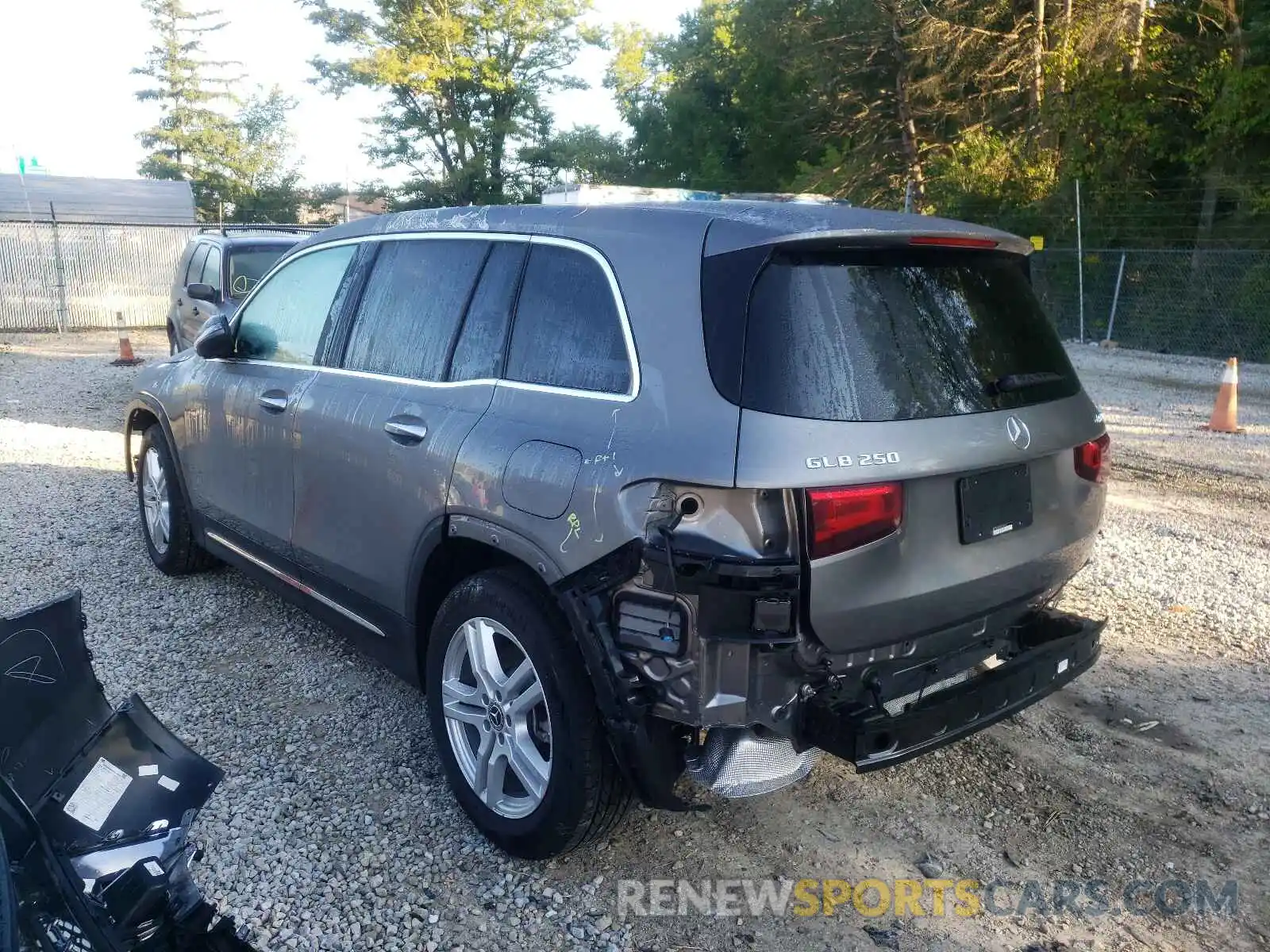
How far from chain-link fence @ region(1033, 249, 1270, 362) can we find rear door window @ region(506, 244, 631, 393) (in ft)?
47.3

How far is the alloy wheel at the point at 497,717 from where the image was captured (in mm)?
2992

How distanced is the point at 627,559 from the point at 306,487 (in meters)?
1.92

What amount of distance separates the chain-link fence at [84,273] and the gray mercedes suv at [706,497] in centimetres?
2027

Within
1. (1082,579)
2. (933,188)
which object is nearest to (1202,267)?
(933,188)

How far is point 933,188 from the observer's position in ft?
78.7

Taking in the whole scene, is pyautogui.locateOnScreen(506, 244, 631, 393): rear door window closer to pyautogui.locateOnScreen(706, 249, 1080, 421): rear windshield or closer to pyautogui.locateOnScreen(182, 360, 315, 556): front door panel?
pyautogui.locateOnScreen(706, 249, 1080, 421): rear windshield

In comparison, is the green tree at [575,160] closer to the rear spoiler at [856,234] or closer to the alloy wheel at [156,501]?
the alloy wheel at [156,501]

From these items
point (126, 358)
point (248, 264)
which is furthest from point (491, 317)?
point (126, 358)

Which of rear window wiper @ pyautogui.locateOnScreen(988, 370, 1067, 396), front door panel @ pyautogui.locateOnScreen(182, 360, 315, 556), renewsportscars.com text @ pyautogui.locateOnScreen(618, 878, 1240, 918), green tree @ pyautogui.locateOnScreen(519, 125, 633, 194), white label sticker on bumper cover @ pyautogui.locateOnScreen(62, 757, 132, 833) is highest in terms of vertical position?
green tree @ pyautogui.locateOnScreen(519, 125, 633, 194)

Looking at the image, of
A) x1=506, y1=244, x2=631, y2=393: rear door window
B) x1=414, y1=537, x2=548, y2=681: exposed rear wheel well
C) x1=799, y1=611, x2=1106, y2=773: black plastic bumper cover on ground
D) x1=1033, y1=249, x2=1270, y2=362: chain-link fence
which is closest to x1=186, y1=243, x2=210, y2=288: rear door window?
x1=414, y1=537, x2=548, y2=681: exposed rear wheel well

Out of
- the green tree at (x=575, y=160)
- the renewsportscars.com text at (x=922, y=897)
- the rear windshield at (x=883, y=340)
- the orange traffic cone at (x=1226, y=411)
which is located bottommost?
the renewsportscars.com text at (x=922, y=897)

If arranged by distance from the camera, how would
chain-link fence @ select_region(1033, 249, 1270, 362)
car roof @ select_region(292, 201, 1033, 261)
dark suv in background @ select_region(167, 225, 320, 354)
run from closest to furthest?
car roof @ select_region(292, 201, 1033, 261) → dark suv in background @ select_region(167, 225, 320, 354) → chain-link fence @ select_region(1033, 249, 1270, 362)

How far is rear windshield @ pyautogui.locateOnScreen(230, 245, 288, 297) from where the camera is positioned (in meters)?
10.7

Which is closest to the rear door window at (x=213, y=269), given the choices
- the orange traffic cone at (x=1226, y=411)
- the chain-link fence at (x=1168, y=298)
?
the orange traffic cone at (x=1226, y=411)
